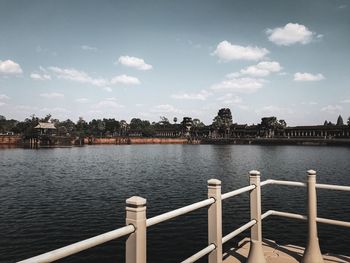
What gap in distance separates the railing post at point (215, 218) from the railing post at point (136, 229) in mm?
1633

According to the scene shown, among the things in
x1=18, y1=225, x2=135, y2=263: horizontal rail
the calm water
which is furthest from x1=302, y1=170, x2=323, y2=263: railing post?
the calm water

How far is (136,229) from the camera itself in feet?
9.89

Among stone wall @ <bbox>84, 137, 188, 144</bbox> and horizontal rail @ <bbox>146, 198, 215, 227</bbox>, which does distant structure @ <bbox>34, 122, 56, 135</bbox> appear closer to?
stone wall @ <bbox>84, 137, 188, 144</bbox>

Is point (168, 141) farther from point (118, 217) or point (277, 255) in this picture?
point (277, 255)

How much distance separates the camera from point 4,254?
12898 millimetres

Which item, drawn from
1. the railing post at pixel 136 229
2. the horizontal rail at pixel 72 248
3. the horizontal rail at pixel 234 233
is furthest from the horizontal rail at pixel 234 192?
the horizontal rail at pixel 72 248

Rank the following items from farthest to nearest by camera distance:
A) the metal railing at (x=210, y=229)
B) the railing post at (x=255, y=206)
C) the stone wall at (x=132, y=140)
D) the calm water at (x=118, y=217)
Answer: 1. the stone wall at (x=132, y=140)
2. the calm water at (x=118, y=217)
3. the railing post at (x=255, y=206)
4. the metal railing at (x=210, y=229)

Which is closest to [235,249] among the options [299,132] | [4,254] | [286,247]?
[286,247]

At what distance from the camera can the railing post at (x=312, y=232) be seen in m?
5.36

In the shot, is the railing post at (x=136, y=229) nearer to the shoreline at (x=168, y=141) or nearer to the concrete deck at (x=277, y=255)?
the concrete deck at (x=277, y=255)

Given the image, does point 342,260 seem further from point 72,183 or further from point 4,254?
point 72,183

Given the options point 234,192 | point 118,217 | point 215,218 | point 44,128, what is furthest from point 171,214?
point 44,128

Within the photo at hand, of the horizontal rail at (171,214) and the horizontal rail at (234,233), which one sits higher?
the horizontal rail at (171,214)

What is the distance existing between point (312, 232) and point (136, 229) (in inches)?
156
